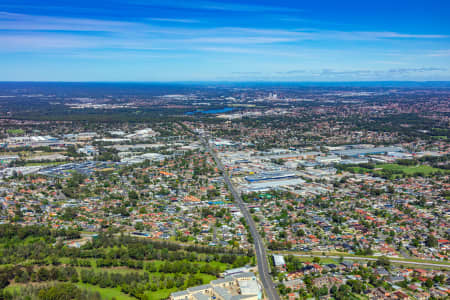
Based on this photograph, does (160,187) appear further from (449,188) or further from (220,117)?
(220,117)

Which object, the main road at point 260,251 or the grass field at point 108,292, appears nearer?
the main road at point 260,251

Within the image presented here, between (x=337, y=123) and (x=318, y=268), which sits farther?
(x=337, y=123)

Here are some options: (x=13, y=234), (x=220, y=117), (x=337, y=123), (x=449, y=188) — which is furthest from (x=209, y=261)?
(x=220, y=117)

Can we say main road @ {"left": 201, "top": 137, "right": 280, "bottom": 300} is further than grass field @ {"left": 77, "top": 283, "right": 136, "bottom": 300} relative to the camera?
No

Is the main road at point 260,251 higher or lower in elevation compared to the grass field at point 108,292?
higher

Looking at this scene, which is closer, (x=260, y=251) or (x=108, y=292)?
(x=108, y=292)

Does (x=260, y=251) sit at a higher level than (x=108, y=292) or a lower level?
higher

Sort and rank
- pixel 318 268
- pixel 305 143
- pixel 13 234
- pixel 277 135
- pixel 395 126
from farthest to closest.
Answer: pixel 395 126 → pixel 277 135 → pixel 305 143 → pixel 13 234 → pixel 318 268

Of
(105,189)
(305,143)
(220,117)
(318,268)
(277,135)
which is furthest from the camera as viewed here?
(220,117)

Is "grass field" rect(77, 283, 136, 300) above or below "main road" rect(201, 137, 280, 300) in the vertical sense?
below
